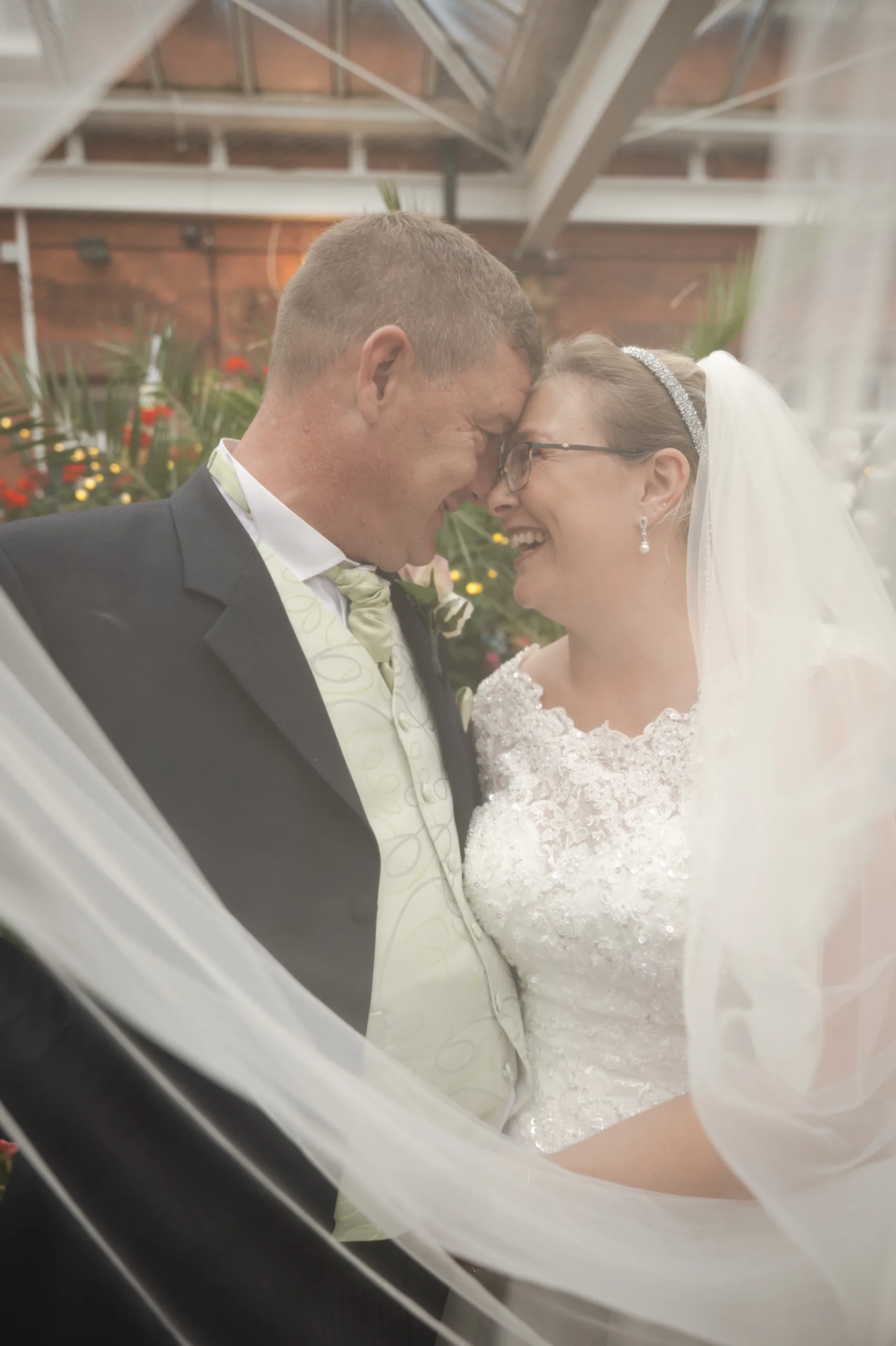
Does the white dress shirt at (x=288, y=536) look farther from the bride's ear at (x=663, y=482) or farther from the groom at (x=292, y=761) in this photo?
the bride's ear at (x=663, y=482)

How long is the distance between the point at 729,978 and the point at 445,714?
2.82 feet

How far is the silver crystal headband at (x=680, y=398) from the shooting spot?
6.81 feet

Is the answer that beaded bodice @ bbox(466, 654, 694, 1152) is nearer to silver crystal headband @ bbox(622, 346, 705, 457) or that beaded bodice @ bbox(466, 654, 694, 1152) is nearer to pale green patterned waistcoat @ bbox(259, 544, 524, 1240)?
pale green patterned waistcoat @ bbox(259, 544, 524, 1240)

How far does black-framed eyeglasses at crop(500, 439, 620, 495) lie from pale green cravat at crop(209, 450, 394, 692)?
1.20 ft

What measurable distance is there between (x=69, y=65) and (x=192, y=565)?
31.1 inches

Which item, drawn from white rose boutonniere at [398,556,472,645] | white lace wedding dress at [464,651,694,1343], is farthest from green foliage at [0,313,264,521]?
white lace wedding dress at [464,651,694,1343]

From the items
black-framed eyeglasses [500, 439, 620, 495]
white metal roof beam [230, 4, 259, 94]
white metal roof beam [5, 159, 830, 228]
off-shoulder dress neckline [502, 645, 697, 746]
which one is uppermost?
white metal roof beam [230, 4, 259, 94]

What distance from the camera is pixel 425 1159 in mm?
1333

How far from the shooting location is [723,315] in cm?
321

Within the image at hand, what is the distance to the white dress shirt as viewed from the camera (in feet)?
6.20

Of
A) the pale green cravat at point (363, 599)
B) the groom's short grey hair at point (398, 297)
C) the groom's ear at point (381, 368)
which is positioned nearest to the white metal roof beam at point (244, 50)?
the groom's short grey hair at point (398, 297)

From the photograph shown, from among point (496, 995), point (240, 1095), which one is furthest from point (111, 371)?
point (240, 1095)

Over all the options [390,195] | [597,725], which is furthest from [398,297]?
[390,195]

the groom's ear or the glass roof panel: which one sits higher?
the glass roof panel
